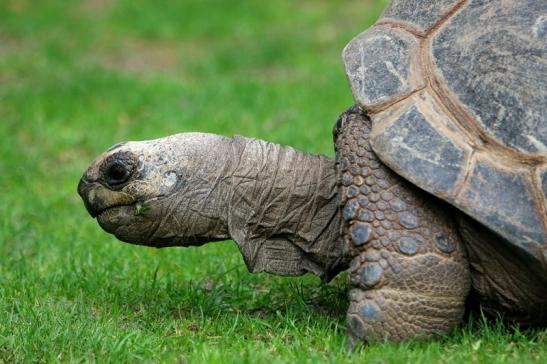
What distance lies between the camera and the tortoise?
360 centimetres

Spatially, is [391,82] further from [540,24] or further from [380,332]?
[380,332]

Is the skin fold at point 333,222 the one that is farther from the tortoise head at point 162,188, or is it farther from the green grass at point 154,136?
the green grass at point 154,136

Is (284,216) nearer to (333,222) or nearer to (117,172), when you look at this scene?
(333,222)

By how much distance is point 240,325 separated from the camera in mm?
4242

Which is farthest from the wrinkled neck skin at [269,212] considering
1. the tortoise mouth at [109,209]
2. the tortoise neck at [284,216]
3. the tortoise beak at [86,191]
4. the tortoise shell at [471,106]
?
the tortoise shell at [471,106]

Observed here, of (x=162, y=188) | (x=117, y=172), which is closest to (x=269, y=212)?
(x=162, y=188)

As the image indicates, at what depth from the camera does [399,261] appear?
3.70 m

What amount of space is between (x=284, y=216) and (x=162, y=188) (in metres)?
0.56

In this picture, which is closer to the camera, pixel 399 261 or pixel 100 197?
pixel 399 261

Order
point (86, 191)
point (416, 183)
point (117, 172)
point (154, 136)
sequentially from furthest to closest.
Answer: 1. point (154, 136)
2. point (86, 191)
3. point (117, 172)
4. point (416, 183)

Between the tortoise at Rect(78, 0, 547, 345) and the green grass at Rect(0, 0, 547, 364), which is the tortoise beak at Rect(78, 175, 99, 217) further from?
the green grass at Rect(0, 0, 547, 364)

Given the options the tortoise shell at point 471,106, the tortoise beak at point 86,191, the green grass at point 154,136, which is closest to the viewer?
the tortoise shell at point 471,106

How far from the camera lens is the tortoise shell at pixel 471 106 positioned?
140 inches

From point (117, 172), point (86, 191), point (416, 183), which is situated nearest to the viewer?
point (416, 183)
